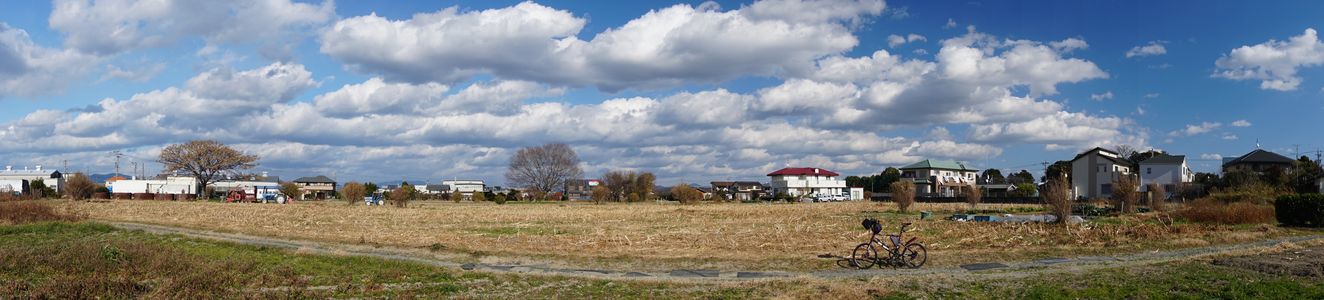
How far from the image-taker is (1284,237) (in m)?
24.9

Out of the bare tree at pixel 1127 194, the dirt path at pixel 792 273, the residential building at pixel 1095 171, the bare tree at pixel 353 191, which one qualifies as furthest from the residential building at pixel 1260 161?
the bare tree at pixel 353 191

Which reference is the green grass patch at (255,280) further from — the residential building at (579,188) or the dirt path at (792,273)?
the residential building at (579,188)

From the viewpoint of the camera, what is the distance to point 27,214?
3400 centimetres

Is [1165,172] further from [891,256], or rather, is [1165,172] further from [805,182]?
[891,256]

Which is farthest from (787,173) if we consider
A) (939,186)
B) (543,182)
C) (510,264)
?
(510,264)

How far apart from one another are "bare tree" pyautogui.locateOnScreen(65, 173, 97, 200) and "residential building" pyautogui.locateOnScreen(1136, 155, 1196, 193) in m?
105

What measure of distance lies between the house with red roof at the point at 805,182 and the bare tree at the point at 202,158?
83.2 meters

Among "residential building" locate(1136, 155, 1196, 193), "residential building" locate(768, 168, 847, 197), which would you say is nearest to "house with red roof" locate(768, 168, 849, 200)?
"residential building" locate(768, 168, 847, 197)

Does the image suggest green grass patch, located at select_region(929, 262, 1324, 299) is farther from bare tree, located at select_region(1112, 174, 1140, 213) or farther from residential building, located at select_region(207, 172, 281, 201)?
residential building, located at select_region(207, 172, 281, 201)

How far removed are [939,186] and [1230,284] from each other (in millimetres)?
110124

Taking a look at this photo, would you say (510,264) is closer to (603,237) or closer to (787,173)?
(603,237)

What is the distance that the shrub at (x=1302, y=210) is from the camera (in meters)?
30.0

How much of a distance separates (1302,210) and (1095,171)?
192 feet

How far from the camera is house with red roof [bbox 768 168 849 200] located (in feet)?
454
